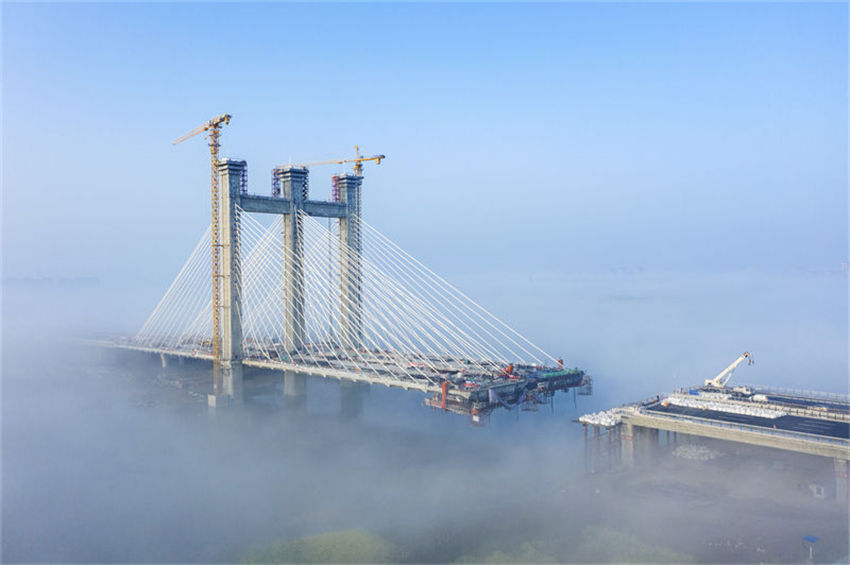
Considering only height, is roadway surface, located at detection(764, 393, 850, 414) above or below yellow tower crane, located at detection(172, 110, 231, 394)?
below

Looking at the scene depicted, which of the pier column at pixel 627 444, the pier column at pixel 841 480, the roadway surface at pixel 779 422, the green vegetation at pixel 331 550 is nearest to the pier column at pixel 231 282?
the green vegetation at pixel 331 550

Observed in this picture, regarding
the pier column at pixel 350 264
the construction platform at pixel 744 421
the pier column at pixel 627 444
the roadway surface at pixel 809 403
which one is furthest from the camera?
the pier column at pixel 350 264

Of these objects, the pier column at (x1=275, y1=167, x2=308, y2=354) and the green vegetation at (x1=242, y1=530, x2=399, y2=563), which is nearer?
the green vegetation at (x1=242, y1=530, x2=399, y2=563)

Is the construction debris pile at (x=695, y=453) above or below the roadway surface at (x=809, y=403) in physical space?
below

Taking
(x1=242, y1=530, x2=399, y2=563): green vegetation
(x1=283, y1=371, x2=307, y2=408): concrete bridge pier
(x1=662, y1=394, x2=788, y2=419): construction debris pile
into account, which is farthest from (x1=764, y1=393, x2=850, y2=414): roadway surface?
(x1=283, y1=371, x2=307, y2=408): concrete bridge pier

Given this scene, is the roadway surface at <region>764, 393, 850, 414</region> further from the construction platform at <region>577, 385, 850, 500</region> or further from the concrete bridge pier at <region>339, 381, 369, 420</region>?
the concrete bridge pier at <region>339, 381, 369, 420</region>

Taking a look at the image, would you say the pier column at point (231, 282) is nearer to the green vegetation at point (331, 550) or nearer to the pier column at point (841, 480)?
the green vegetation at point (331, 550)

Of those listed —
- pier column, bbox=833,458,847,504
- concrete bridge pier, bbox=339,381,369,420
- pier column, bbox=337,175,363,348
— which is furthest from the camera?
pier column, bbox=337,175,363,348

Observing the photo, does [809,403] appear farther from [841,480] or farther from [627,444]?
[627,444]
